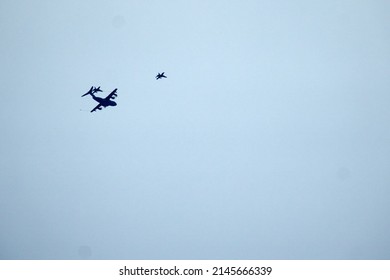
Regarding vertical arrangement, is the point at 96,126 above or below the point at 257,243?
above

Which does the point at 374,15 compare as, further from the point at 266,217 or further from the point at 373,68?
the point at 266,217

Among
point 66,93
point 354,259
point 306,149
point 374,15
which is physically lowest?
point 354,259

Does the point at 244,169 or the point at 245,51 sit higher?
the point at 245,51

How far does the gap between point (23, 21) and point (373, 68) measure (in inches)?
148

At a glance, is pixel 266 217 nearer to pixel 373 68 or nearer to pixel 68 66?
pixel 373 68

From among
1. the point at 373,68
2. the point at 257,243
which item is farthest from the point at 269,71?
the point at 257,243

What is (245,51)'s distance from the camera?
8.58 ft

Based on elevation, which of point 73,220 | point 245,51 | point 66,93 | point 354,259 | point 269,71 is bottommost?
point 354,259

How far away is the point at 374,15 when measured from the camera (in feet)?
8.44

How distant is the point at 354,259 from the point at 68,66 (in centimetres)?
366

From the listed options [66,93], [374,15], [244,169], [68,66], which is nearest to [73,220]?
[66,93]

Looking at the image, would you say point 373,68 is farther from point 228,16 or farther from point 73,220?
point 73,220

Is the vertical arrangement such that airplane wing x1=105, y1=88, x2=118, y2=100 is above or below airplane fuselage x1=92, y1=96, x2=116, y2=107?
above

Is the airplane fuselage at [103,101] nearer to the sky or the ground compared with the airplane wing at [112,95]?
nearer to the ground
